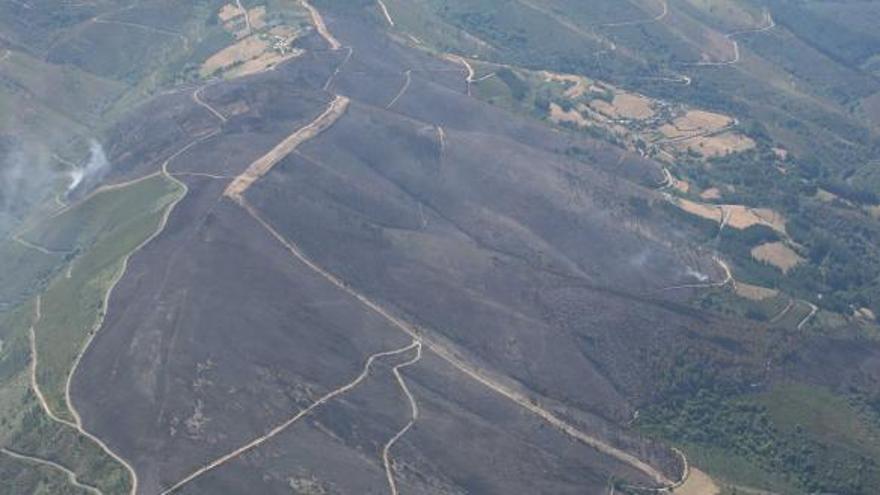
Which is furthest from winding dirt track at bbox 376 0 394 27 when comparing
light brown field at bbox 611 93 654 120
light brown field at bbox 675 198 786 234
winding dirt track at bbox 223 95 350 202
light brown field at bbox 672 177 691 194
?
light brown field at bbox 675 198 786 234

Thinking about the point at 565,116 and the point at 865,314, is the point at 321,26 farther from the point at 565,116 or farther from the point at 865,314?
the point at 865,314

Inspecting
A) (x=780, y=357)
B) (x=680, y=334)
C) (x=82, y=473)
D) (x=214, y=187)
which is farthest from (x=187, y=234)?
(x=780, y=357)

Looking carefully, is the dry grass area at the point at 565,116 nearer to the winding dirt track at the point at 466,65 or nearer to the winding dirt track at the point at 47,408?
the winding dirt track at the point at 466,65

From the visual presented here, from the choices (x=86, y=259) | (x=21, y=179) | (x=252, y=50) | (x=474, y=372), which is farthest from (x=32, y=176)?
(x=474, y=372)

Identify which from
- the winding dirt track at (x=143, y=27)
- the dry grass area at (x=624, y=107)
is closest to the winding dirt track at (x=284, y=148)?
the dry grass area at (x=624, y=107)

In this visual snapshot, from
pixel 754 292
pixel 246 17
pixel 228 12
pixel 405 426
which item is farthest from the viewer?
pixel 228 12

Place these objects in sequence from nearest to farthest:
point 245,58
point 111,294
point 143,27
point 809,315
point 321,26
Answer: point 111,294 < point 809,315 < point 245,58 < point 321,26 < point 143,27

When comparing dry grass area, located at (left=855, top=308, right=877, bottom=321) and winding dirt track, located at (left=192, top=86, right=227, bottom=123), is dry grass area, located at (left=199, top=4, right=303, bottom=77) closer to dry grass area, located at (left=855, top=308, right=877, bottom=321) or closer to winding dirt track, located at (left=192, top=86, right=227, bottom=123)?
winding dirt track, located at (left=192, top=86, right=227, bottom=123)

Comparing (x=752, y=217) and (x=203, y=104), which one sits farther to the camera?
(x=752, y=217)
